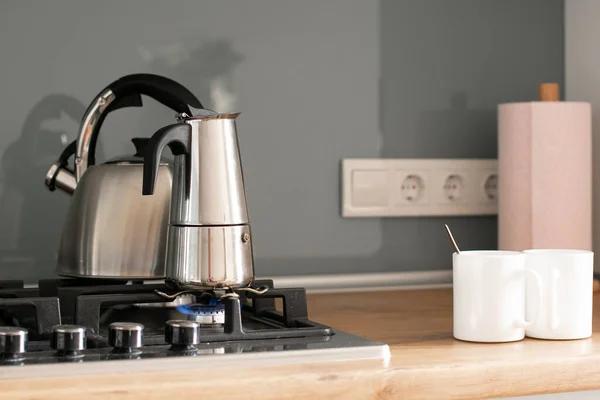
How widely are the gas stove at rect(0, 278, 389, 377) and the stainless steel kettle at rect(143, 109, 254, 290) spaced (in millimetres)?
30

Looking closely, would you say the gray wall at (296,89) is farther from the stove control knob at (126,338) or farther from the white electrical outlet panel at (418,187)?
the stove control knob at (126,338)

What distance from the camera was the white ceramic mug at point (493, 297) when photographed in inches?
37.5

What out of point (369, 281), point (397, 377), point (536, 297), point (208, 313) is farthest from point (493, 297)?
point (369, 281)

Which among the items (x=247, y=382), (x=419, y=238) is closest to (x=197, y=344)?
(x=247, y=382)

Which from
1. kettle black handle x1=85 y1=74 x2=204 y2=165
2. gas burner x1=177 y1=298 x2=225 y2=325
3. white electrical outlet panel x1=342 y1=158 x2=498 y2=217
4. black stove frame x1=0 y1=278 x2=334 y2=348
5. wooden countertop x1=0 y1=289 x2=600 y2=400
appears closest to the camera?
wooden countertop x1=0 y1=289 x2=600 y2=400

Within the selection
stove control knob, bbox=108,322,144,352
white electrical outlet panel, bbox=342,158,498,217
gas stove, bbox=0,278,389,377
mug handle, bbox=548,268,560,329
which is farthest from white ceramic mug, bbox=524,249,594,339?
white electrical outlet panel, bbox=342,158,498,217

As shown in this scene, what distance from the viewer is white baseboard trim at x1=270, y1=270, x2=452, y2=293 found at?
1447 mm

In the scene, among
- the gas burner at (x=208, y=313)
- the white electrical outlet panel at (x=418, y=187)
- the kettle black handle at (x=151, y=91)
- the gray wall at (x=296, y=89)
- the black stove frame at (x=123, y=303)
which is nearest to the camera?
the black stove frame at (x=123, y=303)

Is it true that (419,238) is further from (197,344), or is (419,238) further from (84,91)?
(197,344)

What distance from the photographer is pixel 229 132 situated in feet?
3.29

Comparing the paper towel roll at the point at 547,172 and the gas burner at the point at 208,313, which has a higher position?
the paper towel roll at the point at 547,172

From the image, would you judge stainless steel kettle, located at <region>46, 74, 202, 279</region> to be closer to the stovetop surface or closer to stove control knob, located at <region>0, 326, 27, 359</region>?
the stovetop surface

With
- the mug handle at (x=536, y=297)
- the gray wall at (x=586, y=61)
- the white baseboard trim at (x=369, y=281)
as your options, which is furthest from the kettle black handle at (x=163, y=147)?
the gray wall at (x=586, y=61)

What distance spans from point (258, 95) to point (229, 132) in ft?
1.50
